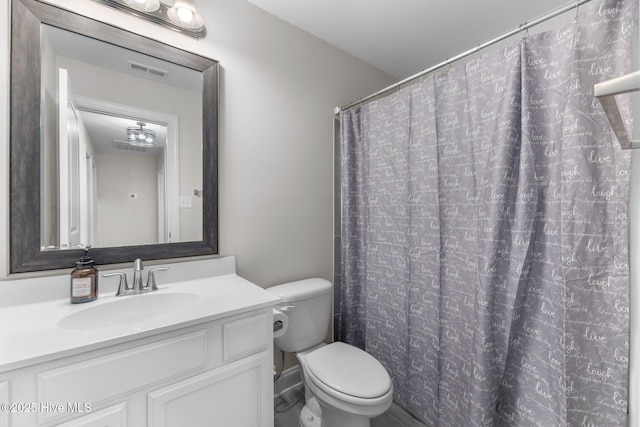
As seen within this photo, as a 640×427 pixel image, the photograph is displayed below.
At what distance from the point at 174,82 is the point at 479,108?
1.47 metres

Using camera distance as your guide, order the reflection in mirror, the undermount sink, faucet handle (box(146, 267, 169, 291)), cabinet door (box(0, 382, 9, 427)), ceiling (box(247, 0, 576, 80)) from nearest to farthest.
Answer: cabinet door (box(0, 382, 9, 427)), the undermount sink, the reflection in mirror, faucet handle (box(146, 267, 169, 291)), ceiling (box(247, 0, 576, 80))

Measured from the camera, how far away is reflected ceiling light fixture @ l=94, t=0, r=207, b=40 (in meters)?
1.17

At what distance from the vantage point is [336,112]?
1.92m

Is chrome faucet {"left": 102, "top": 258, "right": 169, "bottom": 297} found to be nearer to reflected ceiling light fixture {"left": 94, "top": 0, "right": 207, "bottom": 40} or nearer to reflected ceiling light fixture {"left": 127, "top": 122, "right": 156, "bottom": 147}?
reflected ceiling light fixture {"left": 127, "top": 122, "right": 156, "bottom": 147}

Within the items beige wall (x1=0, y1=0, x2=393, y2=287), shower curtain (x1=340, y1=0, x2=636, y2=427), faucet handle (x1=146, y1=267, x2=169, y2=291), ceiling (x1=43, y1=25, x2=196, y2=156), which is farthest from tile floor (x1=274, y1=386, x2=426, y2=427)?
ceiling (x1=43, y1=25, x2=196, y2=156)

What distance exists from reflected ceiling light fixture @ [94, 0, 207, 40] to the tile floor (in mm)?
2127

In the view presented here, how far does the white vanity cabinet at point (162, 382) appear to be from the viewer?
68 cm

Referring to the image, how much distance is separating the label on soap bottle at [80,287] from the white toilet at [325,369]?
812mm

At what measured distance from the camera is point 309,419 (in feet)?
4.69

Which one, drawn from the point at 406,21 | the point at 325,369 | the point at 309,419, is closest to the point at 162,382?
the point at 325,369

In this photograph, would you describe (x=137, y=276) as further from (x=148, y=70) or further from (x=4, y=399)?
(x=148, y=70)

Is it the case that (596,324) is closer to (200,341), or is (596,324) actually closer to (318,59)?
(200,341)

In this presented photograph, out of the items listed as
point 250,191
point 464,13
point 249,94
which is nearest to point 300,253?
point 250,191

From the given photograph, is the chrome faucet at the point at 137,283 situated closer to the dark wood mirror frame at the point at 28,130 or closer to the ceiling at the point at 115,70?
the dark wood mirror frame at the point at 28,130
